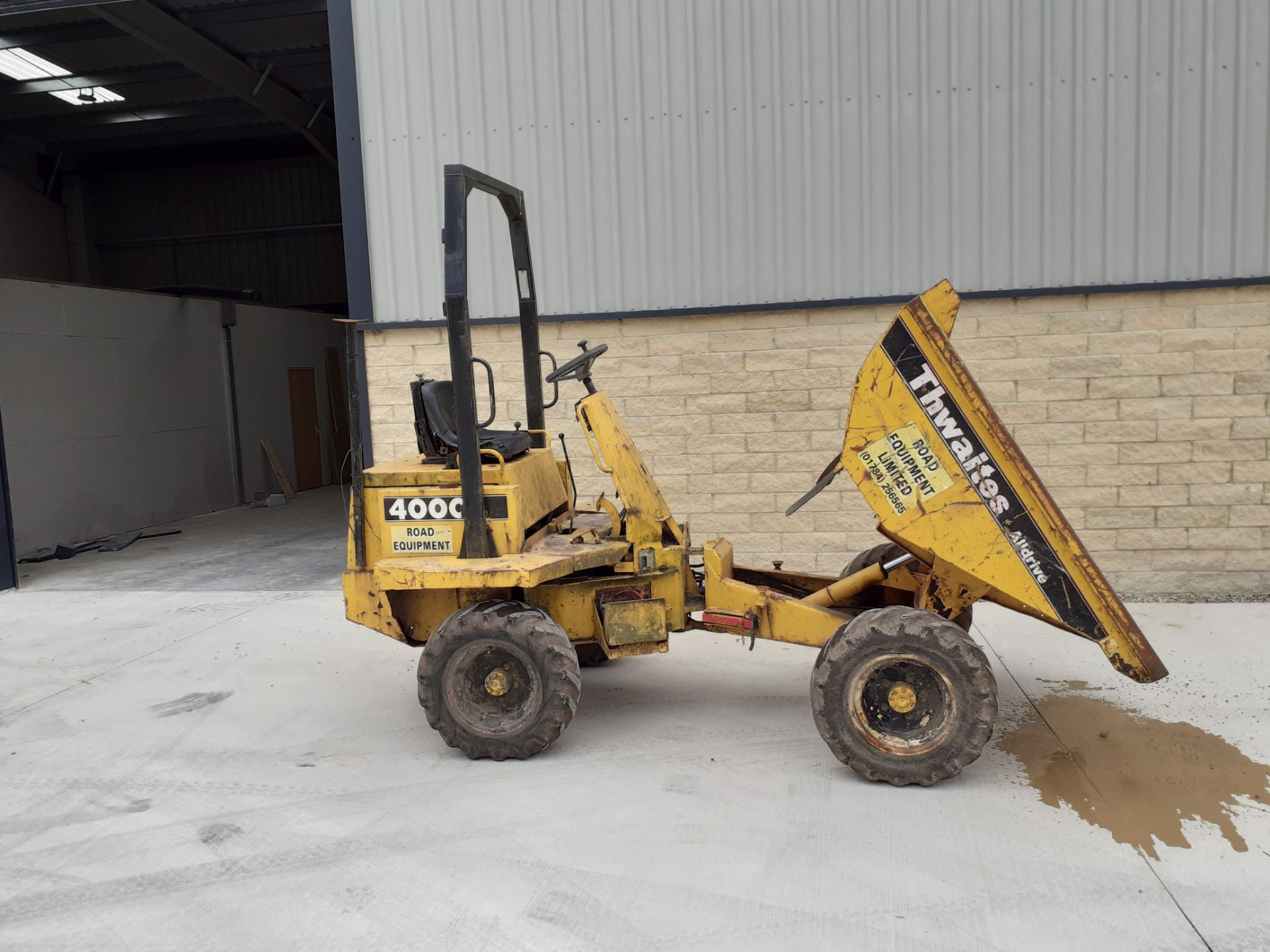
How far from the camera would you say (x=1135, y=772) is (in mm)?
4555

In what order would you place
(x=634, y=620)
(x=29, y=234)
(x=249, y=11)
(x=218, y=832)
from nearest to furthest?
(x=218, y=832) → (x=634, y=620) → (x=249, y=11) → (x=29, y=234)

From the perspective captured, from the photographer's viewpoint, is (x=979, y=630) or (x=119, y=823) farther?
(x=979, y=630)

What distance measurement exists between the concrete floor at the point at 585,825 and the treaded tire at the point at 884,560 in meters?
0.71

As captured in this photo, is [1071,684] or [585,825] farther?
[1071,684]

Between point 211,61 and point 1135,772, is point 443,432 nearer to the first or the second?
point 1135,772

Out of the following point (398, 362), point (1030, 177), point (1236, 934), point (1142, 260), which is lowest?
point (1236, 934)

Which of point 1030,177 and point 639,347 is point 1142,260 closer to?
point 1030,177

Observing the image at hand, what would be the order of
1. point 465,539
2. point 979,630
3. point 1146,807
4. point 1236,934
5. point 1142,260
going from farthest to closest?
point 1142,260 < point 979,630 < point 465,539 < point 1146,807 < point 1236,934

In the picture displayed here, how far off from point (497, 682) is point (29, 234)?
22665mm

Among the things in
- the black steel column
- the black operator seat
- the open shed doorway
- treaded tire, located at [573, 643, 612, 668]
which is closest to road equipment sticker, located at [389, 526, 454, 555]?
the black operator seat

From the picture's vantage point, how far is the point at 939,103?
7.89 m

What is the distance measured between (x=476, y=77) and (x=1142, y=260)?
587cm

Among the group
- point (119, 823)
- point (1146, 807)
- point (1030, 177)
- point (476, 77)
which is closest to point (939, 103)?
point (1030, 177)

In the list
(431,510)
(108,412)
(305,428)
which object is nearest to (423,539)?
(431,510)
